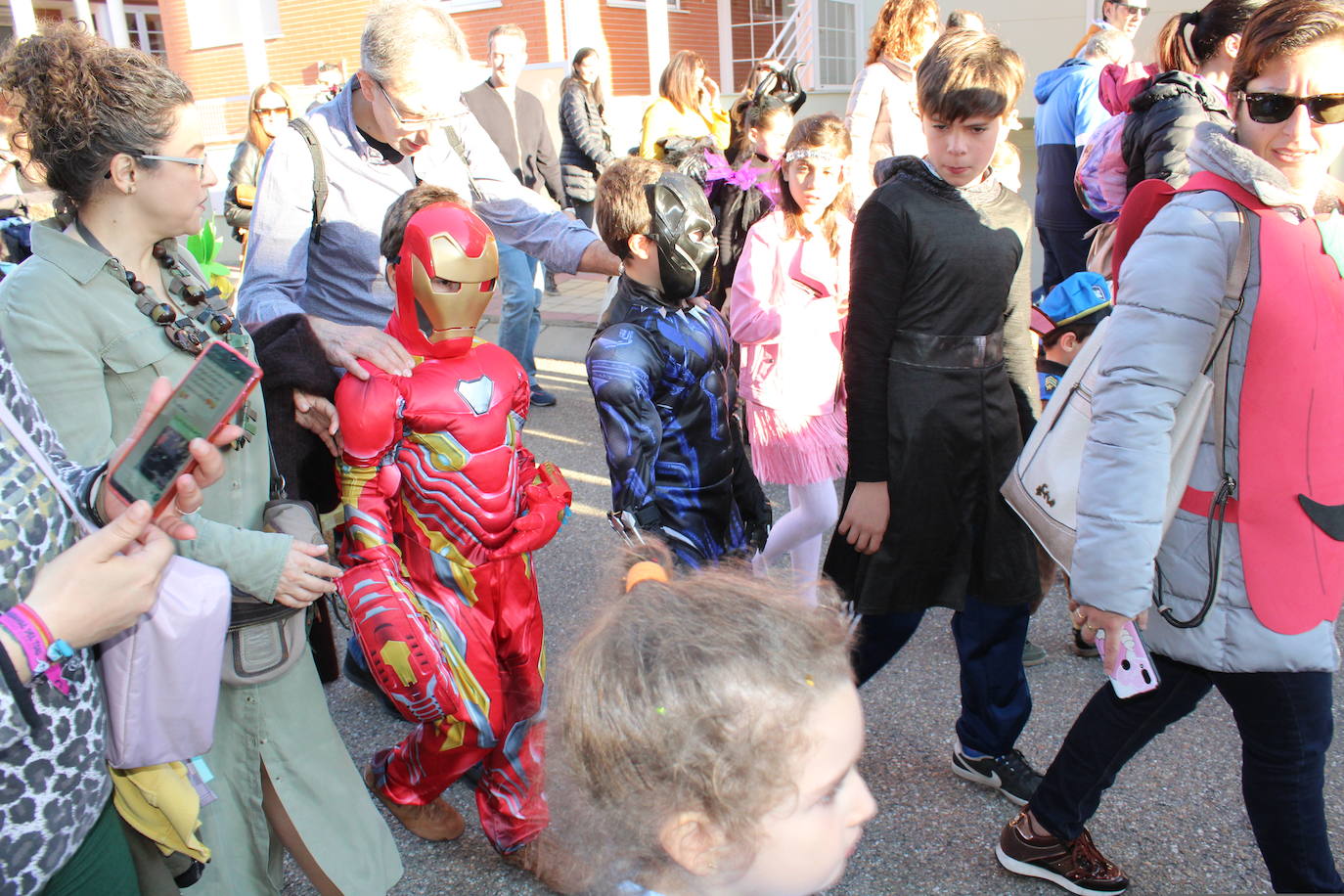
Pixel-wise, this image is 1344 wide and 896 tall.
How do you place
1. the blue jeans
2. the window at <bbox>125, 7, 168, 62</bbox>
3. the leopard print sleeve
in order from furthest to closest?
the window at <bbox>125, 7, 168, 62</bbox> < the blue jeans < the leopard print sleeve

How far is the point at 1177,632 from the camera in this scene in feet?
6.41

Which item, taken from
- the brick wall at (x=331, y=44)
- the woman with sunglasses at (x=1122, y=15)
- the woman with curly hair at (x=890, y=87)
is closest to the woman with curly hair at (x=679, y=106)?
the woman with curly hair at (x=890, y=87)

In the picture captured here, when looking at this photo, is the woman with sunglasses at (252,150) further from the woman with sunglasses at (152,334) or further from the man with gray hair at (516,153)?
the woman with sunglasses at (152,334)

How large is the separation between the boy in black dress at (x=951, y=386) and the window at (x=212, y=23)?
17.7 metres

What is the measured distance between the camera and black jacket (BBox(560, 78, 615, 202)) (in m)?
7.72

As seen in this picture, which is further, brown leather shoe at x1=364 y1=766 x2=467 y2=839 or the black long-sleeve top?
brown leather shoe at x1=364 y1=766 x2=467 y2=839

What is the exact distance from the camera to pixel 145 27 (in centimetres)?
2078

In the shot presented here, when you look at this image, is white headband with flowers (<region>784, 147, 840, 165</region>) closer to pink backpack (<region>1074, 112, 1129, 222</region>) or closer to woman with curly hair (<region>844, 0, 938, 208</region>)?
pink backpack (<region>1074, 112, 1129, 222</region>)

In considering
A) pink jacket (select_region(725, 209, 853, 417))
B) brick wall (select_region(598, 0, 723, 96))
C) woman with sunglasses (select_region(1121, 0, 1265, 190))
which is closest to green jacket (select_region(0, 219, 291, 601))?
pink jacket (select_region(725, 209, 853, 417))

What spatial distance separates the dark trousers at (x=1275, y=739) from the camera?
1.89 m

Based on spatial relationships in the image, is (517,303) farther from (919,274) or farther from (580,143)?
(919,274)

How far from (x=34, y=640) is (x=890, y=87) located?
4952 mm

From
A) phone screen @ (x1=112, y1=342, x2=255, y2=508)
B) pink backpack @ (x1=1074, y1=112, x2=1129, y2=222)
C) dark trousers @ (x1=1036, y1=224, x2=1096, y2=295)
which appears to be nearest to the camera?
phone screen @ (x1=112, y1=342, x2=255, y2=508)

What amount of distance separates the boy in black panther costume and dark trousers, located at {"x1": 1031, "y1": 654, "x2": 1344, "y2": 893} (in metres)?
1.06
